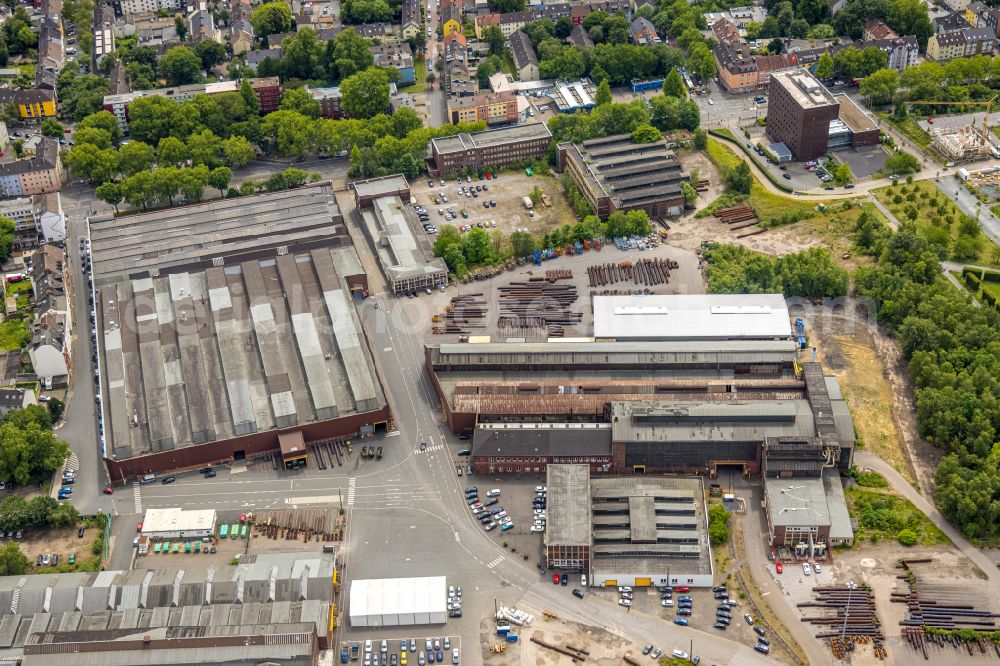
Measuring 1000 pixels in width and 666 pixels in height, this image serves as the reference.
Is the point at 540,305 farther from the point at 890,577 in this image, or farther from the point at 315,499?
the point at 890,577

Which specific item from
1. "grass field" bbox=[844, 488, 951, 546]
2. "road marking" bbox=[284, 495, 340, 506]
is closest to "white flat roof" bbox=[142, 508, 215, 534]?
"road marking" bbox=[284, 495, 340, 506]

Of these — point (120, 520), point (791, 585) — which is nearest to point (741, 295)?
point (791, 585)

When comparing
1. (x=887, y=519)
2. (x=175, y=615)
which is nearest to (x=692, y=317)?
(x=887, y=519)

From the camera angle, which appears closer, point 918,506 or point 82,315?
point 918,506

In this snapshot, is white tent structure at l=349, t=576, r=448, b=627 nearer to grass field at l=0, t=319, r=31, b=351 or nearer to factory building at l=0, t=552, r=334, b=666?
factory building at l=0, t=552, r=334, b=666

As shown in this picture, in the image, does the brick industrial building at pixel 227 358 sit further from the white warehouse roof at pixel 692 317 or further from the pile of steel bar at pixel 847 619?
the pile of steel bar at pixel 847 619

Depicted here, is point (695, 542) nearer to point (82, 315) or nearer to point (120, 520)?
Answer: point (120, 520)
